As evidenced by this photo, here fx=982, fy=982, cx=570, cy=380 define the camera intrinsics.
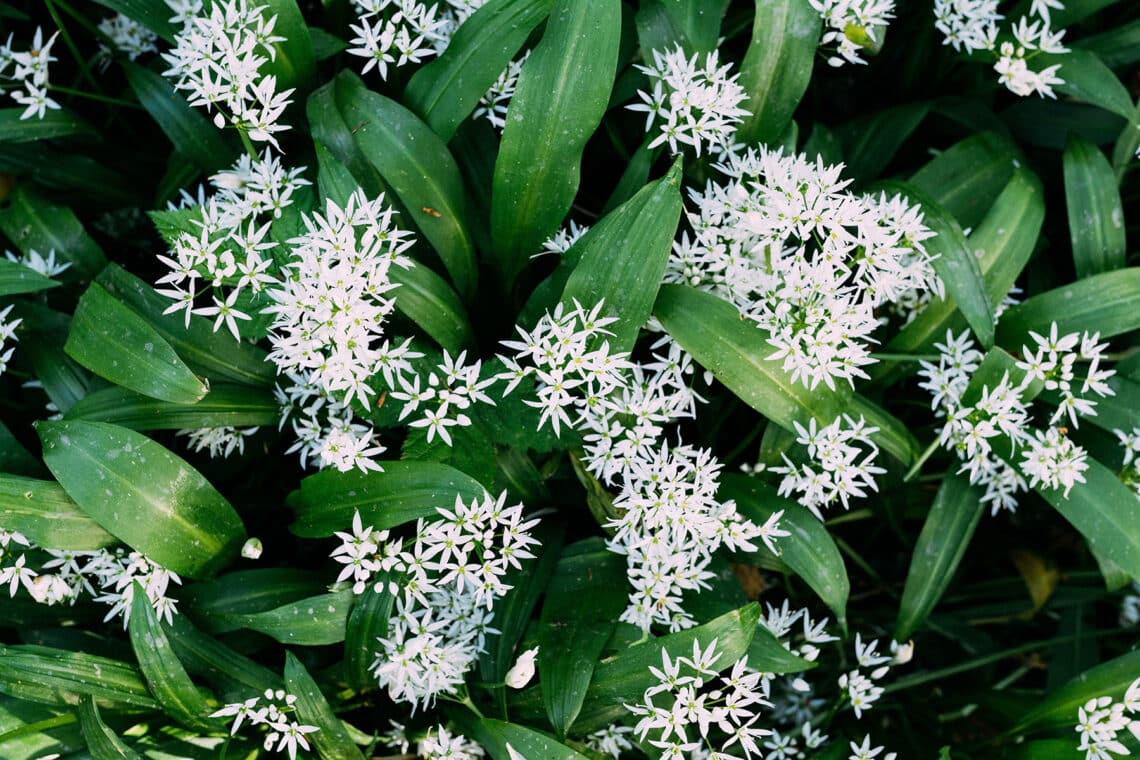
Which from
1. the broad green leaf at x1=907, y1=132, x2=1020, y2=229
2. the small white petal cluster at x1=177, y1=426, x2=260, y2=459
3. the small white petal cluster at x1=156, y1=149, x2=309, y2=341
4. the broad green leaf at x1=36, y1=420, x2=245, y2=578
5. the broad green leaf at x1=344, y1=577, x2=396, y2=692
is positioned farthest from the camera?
the broad green leaf at x1=907, y1=132, x2=1020, y2=229

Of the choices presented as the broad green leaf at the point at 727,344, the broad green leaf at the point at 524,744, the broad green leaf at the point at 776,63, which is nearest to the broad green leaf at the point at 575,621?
the broad green leaf at the point at 524,744

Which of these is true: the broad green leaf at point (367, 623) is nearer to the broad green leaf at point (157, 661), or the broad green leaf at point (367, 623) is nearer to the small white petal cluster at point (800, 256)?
the broad green leaf at point (157, 661)

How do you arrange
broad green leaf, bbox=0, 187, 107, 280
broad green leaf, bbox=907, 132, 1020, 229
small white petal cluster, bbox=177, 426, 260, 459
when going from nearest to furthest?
small white petal cluster, bbox=177, 426, 260, 459 → broad green leaf, bbox=0, 187, 107, 280 → broad green leaf, bbox=907, 132, 1020, 229

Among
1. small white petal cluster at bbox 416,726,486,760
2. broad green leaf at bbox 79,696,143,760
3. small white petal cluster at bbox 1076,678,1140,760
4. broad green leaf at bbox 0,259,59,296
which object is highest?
broad green leaf at bbox 0,259,59,296

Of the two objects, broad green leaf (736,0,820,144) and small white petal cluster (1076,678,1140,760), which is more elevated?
broad green leaf (736,0,820,144)

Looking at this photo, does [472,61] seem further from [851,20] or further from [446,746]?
[446,746]

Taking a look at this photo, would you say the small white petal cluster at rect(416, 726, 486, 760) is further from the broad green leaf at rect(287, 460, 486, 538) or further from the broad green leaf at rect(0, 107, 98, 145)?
the broad green leaf at rect(0, 107, 98, 145)

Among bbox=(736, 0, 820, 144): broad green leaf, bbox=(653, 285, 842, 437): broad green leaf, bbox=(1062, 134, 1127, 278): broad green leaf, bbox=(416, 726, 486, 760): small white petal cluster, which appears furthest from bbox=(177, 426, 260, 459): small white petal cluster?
bbox=(1062, 134, 1127, 278): broad green leaf
